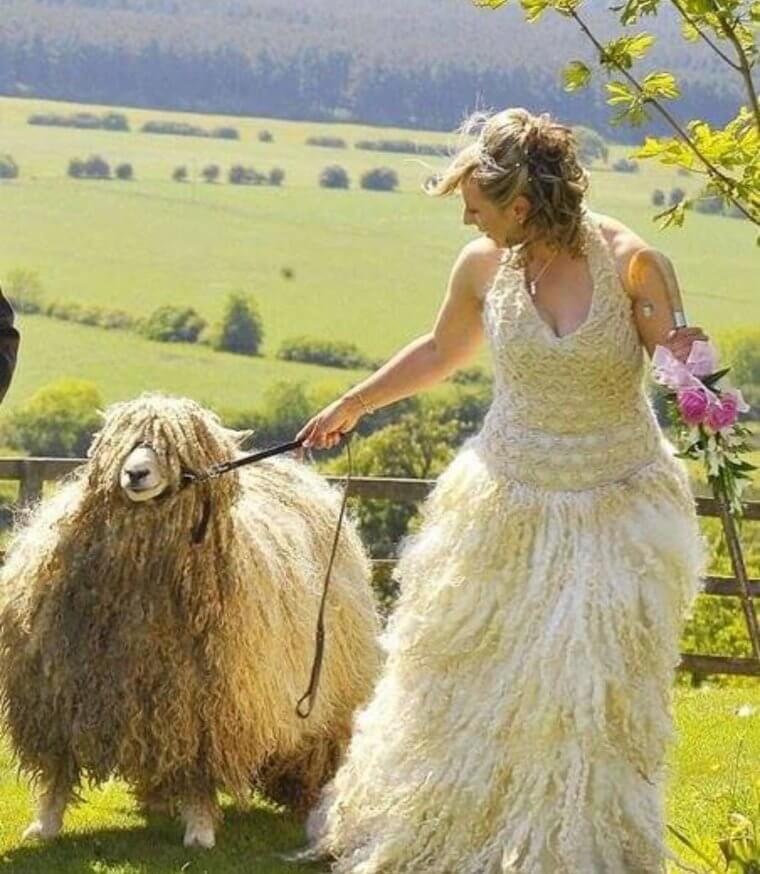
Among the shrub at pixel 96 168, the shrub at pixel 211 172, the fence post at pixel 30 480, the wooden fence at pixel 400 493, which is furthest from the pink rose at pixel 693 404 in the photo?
the shrub at pixel 211 172

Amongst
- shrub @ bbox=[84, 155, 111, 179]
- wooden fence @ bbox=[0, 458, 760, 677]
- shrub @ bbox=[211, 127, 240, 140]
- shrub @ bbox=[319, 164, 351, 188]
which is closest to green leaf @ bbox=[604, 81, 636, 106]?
wooden fence @ bbox=[0, 458, 760, 677]

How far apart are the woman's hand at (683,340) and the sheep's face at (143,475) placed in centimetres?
189

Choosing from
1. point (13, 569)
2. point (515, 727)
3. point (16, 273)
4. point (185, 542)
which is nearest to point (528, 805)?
point (515, 727)

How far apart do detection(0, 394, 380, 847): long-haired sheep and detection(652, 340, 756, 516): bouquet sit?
201 centimetres

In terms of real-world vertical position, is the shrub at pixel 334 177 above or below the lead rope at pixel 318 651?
above

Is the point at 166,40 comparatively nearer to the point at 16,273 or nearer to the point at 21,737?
the point at 16,273

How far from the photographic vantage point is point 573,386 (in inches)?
209

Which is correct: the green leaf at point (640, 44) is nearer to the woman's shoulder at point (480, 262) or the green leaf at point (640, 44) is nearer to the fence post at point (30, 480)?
the woman's shoulder at point (480, 262)

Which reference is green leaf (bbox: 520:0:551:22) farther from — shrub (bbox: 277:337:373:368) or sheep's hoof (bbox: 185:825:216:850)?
shrub (bbox: 277:337:373:368)

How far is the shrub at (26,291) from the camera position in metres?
65.0

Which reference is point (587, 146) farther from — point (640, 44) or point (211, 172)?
point (211, 172)

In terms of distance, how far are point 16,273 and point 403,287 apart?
13307 mm

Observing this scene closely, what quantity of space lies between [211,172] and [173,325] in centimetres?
1742

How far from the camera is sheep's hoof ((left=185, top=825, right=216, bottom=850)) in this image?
6336mm
